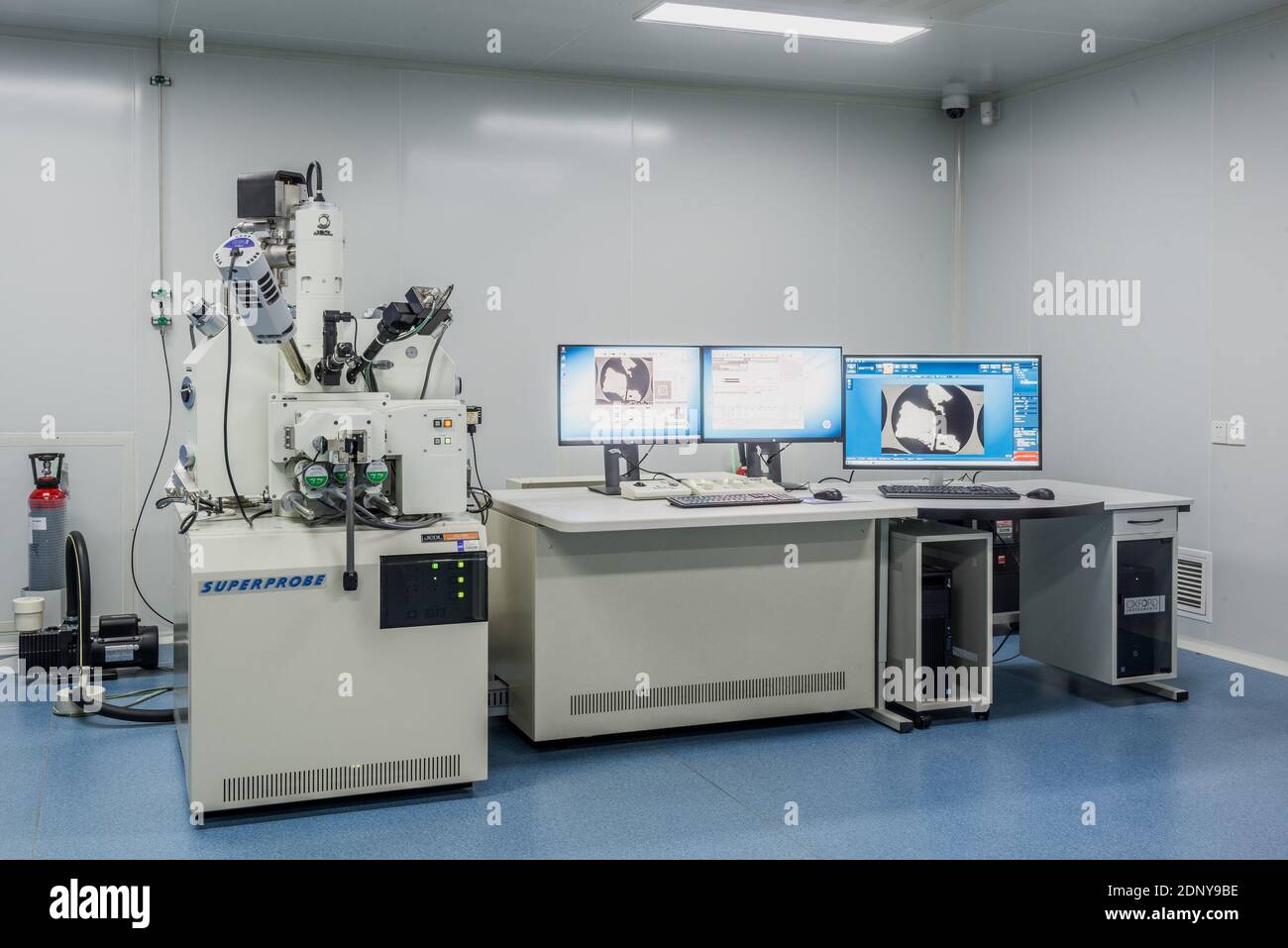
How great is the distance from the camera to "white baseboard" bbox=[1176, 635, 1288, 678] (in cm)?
414

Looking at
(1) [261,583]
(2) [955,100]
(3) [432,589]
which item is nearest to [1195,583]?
(2) [955,100]

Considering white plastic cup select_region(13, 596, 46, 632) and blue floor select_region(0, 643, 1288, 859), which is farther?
white plastic cup select_region(13, 596, 46, 632)

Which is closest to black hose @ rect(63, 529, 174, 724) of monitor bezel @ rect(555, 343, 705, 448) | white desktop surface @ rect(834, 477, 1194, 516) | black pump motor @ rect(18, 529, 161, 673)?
black pump motor @ rect(18, 529, 161, 673)

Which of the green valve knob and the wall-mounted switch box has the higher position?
the wall-mounted switch box

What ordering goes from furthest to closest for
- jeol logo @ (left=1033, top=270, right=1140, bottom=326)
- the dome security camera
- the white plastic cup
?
the dome security camera → jeol logo @ (left=1033, top=270, right=1140, bottom=326) → the white plastic cup

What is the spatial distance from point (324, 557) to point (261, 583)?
157 mm

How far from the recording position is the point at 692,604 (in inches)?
133

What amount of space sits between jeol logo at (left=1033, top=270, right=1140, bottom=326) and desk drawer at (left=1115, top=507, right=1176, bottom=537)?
1156 mm

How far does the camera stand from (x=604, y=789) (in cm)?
298

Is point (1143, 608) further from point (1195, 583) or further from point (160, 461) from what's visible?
point (160, 461)

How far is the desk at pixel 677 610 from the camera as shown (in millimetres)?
3234

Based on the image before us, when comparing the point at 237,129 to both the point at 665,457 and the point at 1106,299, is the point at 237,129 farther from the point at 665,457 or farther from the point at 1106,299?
the point at 1106,299

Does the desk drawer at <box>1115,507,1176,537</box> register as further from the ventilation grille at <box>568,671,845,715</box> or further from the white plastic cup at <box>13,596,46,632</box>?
the white plastic cup at <box>13,596,46,632</box>
